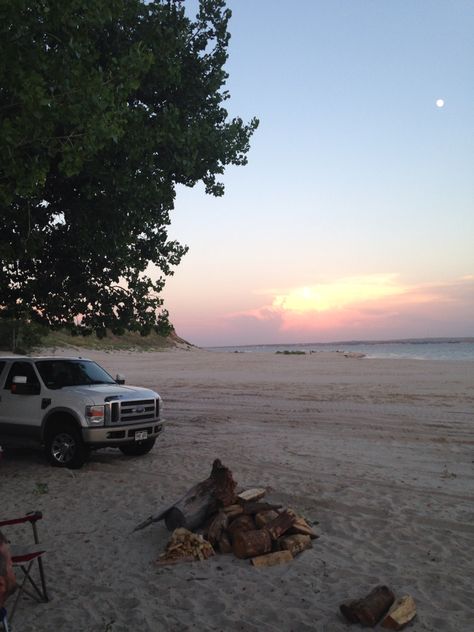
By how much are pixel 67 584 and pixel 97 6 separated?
267 inches

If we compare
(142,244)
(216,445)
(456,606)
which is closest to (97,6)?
(142,244)

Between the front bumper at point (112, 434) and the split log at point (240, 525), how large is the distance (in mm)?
4334

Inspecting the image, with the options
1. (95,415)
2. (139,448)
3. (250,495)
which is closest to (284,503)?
(250,495)

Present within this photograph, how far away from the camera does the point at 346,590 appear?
5289mm

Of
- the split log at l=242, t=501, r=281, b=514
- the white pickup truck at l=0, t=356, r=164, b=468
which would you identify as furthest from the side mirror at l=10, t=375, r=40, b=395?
the split log at l=242, t=501, r=281, b=514

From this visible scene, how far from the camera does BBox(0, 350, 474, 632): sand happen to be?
4941mm

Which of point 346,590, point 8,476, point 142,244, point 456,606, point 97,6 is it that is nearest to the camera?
point 456,606

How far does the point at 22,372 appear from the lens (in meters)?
11.4

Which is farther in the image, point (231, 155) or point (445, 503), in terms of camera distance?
point (231, 155)

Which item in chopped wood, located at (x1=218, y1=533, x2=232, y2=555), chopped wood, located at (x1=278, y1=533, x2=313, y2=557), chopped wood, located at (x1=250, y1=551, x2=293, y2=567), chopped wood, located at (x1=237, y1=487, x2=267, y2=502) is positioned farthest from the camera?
chopped wood, located at (x1=237, y1=487, x2=267, y2=502)

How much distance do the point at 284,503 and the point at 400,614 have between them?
361 centimetres

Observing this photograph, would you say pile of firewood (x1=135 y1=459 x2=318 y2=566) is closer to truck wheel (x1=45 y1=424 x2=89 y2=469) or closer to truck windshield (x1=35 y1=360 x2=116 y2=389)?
truck wheel (x1=45 y1=424 x2=89 y2=469)

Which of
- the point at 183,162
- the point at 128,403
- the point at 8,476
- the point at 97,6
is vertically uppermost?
the point at 97,6

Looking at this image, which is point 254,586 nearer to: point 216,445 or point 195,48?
point 216,445
